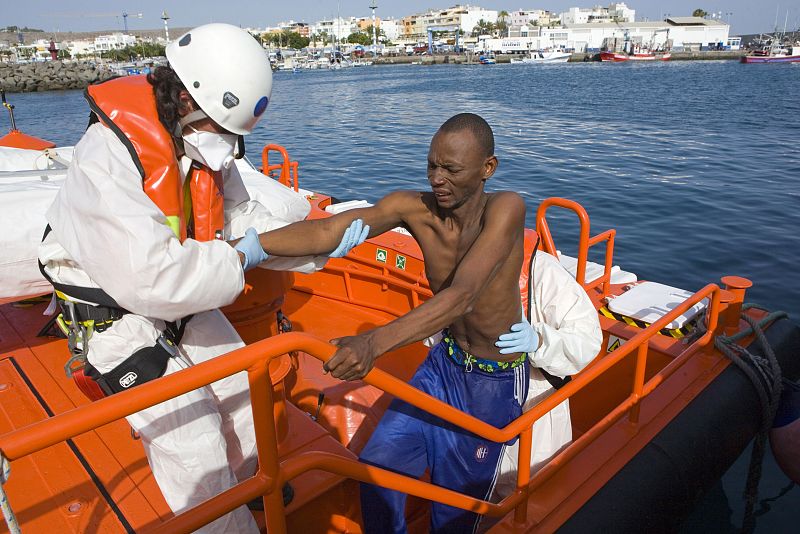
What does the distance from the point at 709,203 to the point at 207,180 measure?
13940 millimetres

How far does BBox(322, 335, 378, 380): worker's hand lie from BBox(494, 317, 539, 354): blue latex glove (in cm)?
107

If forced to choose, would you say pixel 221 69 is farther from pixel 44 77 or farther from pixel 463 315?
pixel 44 77

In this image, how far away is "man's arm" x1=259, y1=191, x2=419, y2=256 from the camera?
2787 mm

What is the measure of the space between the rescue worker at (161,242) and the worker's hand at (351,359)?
70cm

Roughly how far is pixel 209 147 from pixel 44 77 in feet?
243

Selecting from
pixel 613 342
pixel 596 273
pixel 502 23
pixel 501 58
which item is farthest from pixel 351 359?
pixel 502 23

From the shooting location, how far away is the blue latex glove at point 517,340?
109 inches

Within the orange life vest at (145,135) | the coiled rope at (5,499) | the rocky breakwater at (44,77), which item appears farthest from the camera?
the rocky breakwater at (44,77)

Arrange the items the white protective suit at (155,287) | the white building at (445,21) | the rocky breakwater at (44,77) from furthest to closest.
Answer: the white building at (445,21)
the rocky breakwater at (44,77)
the white protective suit at (155,287)

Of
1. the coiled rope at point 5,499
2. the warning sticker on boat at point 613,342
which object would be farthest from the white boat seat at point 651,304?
the coiled rope at point 5,499

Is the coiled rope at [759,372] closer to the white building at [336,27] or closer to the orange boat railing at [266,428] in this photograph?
the orange boat railing at [266,428]

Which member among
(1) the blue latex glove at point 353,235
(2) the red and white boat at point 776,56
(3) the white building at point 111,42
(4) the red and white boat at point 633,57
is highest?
(3) the white building at point 111,42

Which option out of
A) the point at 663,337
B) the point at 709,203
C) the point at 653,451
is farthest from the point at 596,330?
the point at 709,203

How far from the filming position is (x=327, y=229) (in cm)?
288
